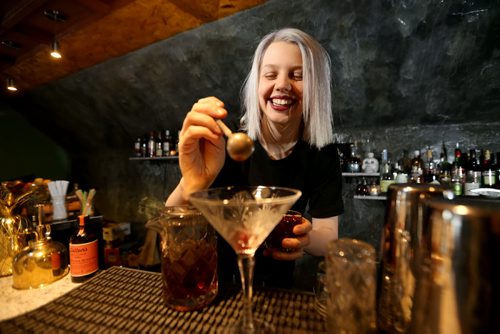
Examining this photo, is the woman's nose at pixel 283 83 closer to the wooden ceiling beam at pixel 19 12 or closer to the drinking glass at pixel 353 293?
the drinking glass at pixel 353 293

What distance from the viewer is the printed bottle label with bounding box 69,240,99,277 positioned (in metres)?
0.99

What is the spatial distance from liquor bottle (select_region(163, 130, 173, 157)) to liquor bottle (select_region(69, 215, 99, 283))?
3093mm

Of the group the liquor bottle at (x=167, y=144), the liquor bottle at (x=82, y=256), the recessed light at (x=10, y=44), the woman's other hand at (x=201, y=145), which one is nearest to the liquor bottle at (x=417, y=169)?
the woman's other hand at (x=201, y=145)

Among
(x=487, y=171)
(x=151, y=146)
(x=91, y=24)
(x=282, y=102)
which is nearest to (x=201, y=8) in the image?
(x=91, y=24)

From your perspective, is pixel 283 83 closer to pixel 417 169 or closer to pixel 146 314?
pixel 146 314

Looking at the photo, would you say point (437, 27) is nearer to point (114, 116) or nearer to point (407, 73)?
point (407, 73)

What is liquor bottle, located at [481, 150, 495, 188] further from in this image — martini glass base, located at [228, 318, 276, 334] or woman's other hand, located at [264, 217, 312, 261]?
martini glass base, located at [228, 318, 276, 334]

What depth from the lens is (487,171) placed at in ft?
8.04

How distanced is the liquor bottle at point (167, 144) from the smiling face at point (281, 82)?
296cm

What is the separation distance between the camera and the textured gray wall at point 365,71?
87.2 inches

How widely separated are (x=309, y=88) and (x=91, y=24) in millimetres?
2445

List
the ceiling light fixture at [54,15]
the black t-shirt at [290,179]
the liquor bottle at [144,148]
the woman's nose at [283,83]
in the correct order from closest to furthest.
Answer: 1. the woman's nose at [283,83]
2. the black t-shirt at [290,179]
3. the ceiling light fixture at [54,15]
4. the liquor bottle at [144,148]

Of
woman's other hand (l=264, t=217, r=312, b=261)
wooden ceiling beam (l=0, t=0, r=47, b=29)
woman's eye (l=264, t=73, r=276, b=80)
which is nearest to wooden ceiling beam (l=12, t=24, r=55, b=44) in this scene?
wooden ceiling beam (l=0, t=0, r=47, b=29)

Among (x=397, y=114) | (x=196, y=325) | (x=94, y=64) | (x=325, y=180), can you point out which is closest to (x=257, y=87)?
(x=325, y=180)
